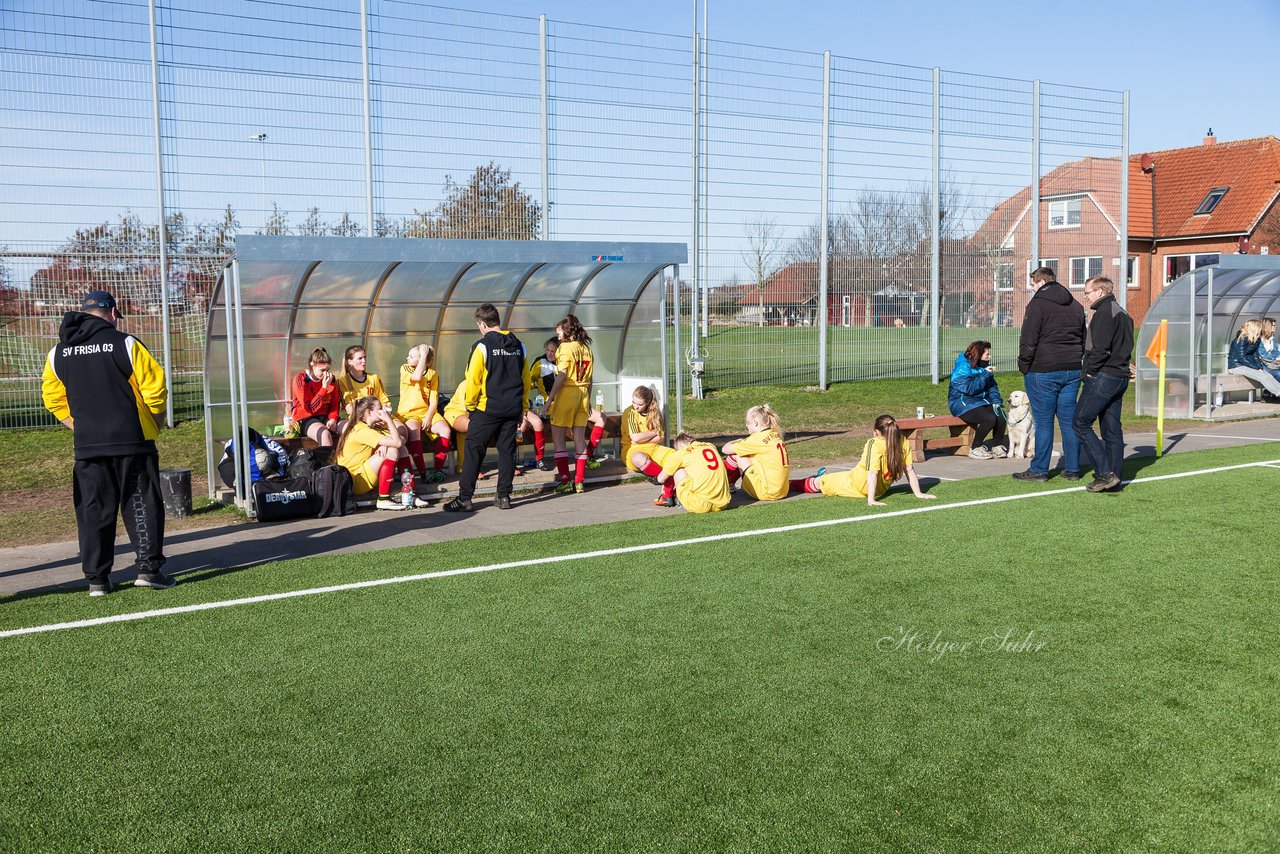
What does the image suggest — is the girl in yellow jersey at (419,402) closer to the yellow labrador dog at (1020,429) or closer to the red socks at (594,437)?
the red socks at (594,437)

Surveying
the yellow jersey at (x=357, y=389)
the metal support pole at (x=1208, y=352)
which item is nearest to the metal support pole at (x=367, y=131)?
the yellow jersey at (x=357, y=389)

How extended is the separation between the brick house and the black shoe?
1312 cm

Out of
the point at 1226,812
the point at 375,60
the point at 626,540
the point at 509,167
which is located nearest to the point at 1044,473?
the point at 626,540

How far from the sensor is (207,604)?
6.47 meters

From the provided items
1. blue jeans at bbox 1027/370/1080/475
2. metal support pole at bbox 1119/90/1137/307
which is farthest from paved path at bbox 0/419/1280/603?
metal support pole at bbox 1119/90/1137/307

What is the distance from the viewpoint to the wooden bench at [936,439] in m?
12.5

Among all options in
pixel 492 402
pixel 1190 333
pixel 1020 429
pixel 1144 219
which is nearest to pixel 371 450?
pixel 492 402

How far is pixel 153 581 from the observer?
6.91 metres

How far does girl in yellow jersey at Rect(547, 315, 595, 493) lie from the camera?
434 inches

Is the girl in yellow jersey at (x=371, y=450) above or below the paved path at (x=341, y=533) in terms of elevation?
above

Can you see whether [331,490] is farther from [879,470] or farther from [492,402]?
[879,470]

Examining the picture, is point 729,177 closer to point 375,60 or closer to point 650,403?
point 375,60

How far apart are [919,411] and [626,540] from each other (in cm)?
622

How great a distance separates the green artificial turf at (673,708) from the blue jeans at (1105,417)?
8.23 feet
